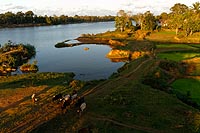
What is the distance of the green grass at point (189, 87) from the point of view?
37625 mm

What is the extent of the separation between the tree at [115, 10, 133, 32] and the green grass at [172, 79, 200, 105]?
90.6m

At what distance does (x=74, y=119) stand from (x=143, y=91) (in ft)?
39.9

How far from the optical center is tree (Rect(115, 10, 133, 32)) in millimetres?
132750

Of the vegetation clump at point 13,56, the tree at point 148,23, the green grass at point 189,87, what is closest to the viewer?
the green grass at point 189,87

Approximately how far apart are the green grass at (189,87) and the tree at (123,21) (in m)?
90.6

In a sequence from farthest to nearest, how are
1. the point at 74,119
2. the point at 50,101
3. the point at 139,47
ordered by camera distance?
the point at 139,47
the point at 50,101
the point at 74,119

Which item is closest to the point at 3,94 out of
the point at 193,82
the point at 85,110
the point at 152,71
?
the point at 85,110

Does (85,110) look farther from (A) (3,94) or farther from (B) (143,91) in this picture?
(A) (3,94)

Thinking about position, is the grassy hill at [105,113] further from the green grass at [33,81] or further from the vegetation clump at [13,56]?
the vegetation clump at [13,56]

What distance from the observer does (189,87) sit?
136ft

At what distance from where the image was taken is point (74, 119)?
24.3 metres

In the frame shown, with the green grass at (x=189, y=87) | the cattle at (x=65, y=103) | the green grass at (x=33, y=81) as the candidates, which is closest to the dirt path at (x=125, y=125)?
the cattle at (x=65, y=103)

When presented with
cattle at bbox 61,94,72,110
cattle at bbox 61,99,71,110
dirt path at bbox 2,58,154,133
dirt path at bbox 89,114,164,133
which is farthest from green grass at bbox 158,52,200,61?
dirt path at bbox 89,114,164,133

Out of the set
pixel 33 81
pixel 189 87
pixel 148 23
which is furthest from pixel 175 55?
pixel 148 23
